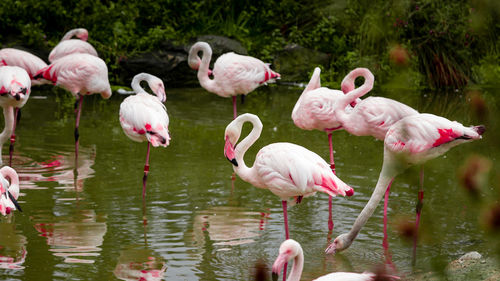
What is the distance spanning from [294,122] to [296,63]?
7.12 metres

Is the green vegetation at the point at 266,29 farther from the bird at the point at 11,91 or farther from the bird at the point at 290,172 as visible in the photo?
the bird at the point at 290,172

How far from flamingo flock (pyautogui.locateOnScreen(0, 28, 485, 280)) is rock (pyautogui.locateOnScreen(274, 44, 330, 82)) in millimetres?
4916

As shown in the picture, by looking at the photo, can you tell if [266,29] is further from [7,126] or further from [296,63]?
[7,126]

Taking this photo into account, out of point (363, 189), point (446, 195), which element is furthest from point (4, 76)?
point (446, 195)

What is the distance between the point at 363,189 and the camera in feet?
20.0

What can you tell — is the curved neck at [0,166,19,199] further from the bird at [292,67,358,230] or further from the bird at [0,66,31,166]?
the bird at [292,67,358,230]

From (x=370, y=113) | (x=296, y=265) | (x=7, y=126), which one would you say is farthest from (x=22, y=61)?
(x=296, y=265)

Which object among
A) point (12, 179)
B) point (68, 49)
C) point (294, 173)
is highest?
point (68, 49)

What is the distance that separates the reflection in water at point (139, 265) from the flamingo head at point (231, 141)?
79cm

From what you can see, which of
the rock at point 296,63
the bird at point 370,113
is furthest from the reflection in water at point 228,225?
the rock at point 296,63

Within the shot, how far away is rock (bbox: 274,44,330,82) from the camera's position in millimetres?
12867

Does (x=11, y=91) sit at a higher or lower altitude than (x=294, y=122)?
higher

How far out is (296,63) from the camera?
42.3 ft

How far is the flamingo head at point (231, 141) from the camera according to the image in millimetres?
4371
